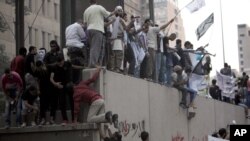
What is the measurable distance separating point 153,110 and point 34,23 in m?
5.32

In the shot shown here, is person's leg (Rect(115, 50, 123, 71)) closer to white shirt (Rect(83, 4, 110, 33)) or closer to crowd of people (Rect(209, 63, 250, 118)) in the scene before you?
white shirt (Rect(83, 4, 110, 33))

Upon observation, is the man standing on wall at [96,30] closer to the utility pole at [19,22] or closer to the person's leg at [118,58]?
the person's leg at [118,58]

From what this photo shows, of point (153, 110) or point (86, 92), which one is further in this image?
point (153, 110)

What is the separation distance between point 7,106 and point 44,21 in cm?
693

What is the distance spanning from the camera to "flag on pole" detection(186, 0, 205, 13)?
19594 millimetres

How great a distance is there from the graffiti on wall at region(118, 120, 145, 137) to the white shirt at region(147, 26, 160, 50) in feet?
6.91

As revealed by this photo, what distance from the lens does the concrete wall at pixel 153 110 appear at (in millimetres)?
13602

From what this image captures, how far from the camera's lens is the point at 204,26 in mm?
21406

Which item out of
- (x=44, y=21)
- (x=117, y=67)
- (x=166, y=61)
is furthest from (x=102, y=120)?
(x=44, y=21)

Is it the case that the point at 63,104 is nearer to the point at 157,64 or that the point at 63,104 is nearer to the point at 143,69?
the point at 143,69

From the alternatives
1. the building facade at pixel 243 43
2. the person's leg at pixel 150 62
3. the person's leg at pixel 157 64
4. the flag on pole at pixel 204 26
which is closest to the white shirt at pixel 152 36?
the person's leg at pixel 150 62

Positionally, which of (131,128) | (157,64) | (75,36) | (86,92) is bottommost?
(131,128)

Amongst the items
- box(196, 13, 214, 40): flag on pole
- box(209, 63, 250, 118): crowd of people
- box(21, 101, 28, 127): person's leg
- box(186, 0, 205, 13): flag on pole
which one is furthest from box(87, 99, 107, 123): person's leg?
box(209, 63, 250, 118): crowd of people

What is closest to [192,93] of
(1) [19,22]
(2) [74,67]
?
(1) [19,22]
